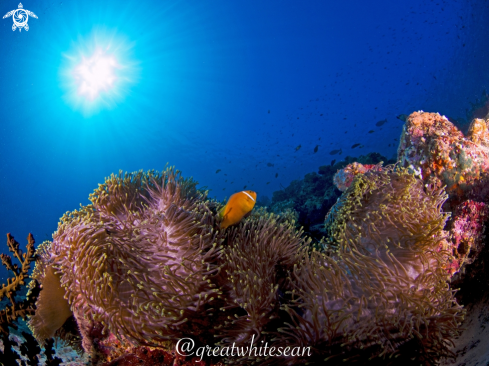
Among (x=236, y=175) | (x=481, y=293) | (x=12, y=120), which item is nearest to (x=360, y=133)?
(x=236, y=175)

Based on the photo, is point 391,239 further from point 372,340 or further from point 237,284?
point 237,284

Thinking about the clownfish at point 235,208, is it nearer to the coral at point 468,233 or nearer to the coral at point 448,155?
the coral at point 468,233

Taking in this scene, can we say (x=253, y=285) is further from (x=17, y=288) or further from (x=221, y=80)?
(x=221, y=80)

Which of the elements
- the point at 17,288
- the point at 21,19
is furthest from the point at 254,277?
the point at 21,19

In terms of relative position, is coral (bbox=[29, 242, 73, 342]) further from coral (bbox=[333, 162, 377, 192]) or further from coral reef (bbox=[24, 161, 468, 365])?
coral (bbox=[333, 162, 377, 192])

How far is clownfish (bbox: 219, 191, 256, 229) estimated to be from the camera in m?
2.55

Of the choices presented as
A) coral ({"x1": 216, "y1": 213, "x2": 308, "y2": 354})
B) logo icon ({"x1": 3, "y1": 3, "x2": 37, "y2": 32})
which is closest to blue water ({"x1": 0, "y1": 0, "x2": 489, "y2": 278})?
logo icon ({"x1": 3, "y1": 3, "x2": 37, "y2": 32})

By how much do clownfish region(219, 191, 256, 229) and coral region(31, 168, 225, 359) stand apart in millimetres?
210

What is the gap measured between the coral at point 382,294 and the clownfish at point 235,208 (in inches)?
32.2

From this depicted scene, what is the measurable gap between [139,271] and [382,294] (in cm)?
212

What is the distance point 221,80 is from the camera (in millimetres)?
54312

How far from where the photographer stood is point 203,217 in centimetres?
260

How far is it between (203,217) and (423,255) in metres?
2.13

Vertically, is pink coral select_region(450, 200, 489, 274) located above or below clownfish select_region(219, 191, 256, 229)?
below
